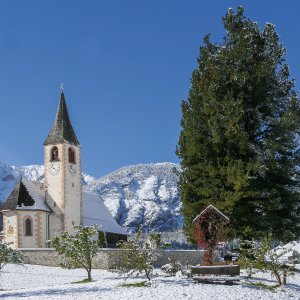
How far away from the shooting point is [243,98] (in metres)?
32.7

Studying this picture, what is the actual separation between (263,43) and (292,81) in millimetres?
2865

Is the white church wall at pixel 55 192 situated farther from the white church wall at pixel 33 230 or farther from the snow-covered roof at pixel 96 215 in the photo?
the snow-covered roof at pixel 96 215

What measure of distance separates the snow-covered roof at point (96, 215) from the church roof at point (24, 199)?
5.51m

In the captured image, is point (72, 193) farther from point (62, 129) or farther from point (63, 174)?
point (62, 129)

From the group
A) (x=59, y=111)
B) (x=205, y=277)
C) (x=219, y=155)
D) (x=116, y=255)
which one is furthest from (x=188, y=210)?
(x=59, y=111)

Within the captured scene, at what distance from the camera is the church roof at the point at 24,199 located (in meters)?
49.4

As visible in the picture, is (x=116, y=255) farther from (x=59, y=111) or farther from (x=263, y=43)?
(x=59, y=111)

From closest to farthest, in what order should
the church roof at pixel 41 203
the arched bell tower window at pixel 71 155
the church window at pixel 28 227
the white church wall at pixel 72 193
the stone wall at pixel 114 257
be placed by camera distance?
the stone wall at pixel 114 257 → the church window at pixel 28 227 → the church roof at pixel 41 203 → the white church wall at pixel 72 193 → the arched bell tower window at pixel 71 155

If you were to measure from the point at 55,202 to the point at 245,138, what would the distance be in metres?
25.5

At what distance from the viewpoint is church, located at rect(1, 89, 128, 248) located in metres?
49.3

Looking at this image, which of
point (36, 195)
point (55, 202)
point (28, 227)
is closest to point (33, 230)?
point (28, 227)

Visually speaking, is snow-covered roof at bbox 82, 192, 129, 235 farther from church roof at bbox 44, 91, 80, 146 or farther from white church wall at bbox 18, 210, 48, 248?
church roof at bbox 44, 91, 80, 146

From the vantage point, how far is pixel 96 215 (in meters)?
57.7

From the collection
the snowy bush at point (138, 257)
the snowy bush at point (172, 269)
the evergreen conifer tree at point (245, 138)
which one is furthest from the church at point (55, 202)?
the snowy bush at point (138, 257)
